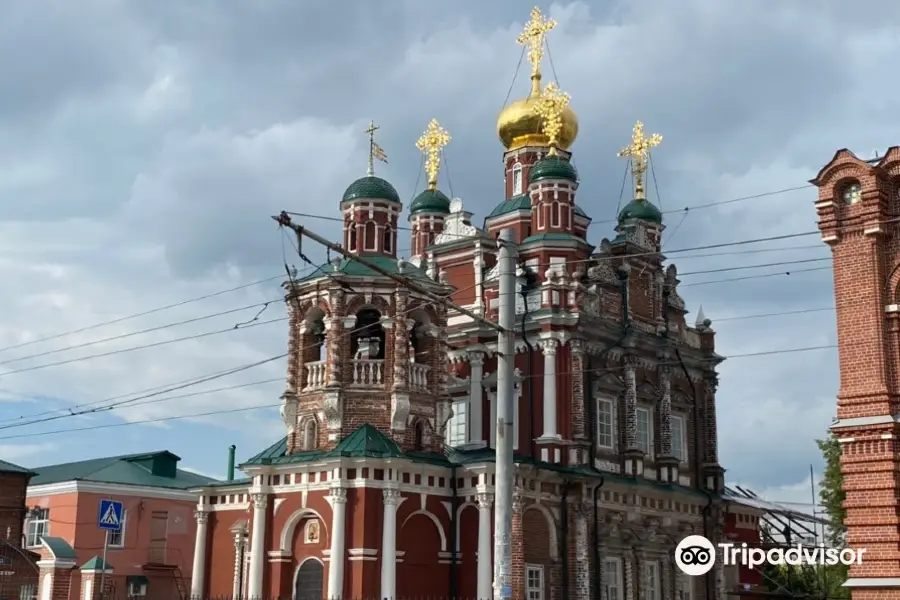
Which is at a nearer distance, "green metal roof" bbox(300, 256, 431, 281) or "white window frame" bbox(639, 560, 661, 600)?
"green metal roof" bbox(300, 256, 431, 281)

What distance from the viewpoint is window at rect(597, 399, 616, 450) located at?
114 ft

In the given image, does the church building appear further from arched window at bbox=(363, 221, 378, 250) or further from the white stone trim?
the white stone trim

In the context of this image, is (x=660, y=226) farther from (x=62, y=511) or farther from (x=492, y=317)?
(x=62, y=511)

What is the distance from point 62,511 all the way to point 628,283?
69.2 feet

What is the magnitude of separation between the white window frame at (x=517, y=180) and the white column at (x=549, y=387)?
817 centimetres

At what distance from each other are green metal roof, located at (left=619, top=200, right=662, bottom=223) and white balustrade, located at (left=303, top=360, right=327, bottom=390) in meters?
13.7

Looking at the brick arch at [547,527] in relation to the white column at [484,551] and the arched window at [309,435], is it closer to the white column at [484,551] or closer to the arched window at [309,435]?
the white column at [484,551]

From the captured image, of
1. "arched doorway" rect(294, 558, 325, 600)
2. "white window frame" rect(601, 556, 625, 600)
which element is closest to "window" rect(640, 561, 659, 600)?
"white window frame" rect(601, 556, 625, 600)

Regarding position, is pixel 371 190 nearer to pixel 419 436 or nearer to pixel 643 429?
pixel 419 436

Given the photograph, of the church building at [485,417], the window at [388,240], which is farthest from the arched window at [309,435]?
the window at [388,240]

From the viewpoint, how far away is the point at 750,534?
39.8 metres

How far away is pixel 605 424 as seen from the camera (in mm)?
35094

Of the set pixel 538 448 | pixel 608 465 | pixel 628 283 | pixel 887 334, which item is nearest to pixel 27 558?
pixel 538 448

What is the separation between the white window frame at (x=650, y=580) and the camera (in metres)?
34.4
